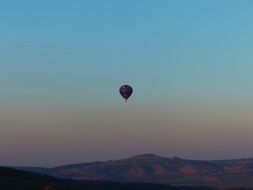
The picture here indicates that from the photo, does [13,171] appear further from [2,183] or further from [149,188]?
[149,188]

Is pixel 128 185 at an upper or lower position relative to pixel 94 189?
upper

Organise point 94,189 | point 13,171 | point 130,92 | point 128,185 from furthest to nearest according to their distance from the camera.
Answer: point 128,185, point 13,171, point 94,189, point 130,92

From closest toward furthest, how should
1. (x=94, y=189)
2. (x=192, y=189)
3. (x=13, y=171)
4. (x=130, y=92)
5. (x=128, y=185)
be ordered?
(x=130, y=92)
(x=94, y=189)
(x=13, y=171)
(x=128, y=185)
(x=192, y=189)

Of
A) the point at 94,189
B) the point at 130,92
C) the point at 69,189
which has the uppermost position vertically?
the point at 130,92

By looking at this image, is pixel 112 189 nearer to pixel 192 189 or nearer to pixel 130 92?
pixel 130 92

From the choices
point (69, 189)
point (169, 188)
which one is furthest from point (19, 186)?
point (169, 188)

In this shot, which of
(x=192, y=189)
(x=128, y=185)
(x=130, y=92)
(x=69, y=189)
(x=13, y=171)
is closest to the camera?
(x=69, y=189)

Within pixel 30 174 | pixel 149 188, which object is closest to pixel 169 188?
pixel 149 188

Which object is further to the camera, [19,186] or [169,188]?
[169,188]

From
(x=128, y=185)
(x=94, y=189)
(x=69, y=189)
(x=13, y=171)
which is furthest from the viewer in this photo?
(x=128, y=185)
